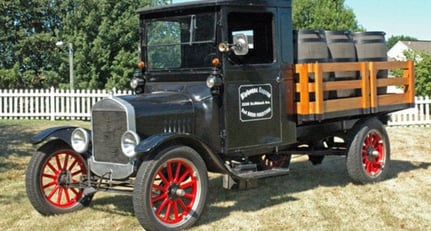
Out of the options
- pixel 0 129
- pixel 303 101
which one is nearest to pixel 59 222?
pixel 303 101

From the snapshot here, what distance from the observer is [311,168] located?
29.5ft

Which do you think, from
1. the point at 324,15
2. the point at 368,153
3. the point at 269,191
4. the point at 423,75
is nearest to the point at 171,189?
the point at 269,191

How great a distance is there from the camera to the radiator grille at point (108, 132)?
5.45 m

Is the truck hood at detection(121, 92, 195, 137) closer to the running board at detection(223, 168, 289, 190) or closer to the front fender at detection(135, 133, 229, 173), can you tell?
the front fender at detection(135, 133, 229, 173)

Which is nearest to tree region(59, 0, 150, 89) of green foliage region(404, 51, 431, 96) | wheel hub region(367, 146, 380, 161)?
green foliage region(404, 51, 431, 96)

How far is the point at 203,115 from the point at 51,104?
Answer: 13.6 meters

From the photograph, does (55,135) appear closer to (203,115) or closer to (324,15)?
(203,115)

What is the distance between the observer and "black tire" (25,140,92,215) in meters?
5.84

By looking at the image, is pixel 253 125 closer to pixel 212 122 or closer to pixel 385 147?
pixel 212 122

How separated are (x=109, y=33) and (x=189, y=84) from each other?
77.7 ft

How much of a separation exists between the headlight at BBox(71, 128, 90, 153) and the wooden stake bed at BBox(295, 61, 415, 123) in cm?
247

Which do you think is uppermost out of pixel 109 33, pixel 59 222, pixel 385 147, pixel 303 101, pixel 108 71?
pixel 109 33

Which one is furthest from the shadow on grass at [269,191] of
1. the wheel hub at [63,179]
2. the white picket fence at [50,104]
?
the white picket fence at [50,104]

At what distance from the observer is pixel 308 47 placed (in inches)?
270
